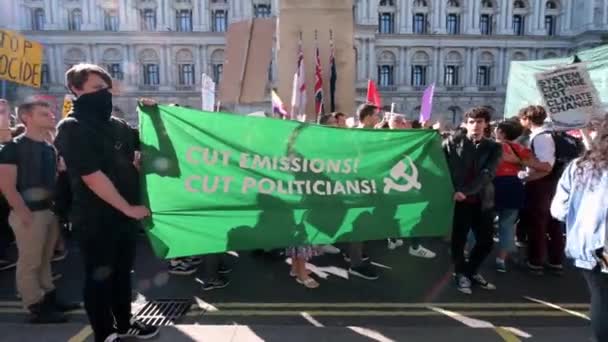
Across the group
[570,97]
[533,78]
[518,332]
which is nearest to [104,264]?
[518,332]

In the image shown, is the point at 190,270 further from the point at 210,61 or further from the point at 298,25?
the point at 210,61

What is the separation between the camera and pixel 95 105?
8.99ft

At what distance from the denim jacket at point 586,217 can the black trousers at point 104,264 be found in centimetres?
271

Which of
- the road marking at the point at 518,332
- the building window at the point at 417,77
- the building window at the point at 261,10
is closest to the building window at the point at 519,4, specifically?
the building window at the point at 417,77

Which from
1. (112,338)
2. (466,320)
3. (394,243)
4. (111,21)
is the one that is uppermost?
(111,21)

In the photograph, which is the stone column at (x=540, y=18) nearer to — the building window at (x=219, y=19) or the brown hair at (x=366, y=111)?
the building window at (x=219, y=19)

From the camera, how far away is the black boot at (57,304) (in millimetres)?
3701

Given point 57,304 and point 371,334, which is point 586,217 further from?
point 57,304

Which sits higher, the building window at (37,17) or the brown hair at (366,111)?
the building window at (37,17)

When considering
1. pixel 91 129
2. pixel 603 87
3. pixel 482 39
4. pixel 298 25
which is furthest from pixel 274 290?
pixel 482 39

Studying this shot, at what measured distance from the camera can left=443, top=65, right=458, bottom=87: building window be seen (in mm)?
50250

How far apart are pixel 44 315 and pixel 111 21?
52.1m

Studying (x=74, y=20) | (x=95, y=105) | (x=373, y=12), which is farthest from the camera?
(x=74, y=20)

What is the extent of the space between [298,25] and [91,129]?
5.40 m
